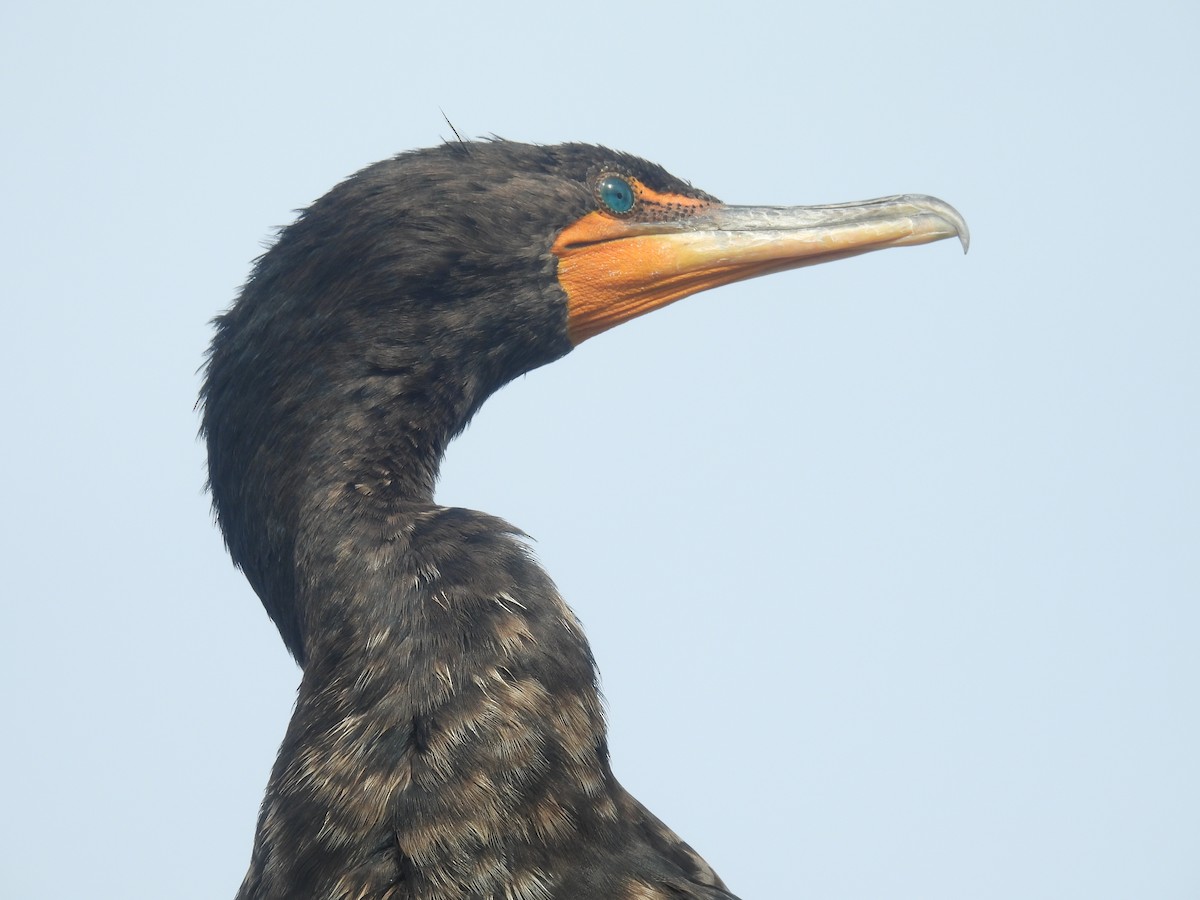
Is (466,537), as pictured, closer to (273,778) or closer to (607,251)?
(273,778)

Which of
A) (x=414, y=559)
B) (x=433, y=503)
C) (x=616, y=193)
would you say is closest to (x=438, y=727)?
(x=414, y=559)

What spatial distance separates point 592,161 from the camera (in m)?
3.87

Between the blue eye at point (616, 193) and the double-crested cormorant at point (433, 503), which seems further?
the blue eye at point (616, 193)

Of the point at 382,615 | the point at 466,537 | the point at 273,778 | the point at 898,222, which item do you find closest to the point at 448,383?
the point at 466,537

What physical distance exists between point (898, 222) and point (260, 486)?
2199mm

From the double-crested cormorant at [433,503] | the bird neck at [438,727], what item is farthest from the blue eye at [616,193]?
the bird neck at [438,727]

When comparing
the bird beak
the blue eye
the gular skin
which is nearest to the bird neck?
the gular skin

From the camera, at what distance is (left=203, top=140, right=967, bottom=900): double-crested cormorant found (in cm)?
280

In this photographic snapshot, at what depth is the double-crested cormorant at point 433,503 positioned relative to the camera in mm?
2803

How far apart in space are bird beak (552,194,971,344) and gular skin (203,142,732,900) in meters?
0.10

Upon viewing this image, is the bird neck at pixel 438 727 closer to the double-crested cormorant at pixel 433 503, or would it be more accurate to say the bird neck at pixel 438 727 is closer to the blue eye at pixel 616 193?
the double-crested cormorant at pixel 433 503

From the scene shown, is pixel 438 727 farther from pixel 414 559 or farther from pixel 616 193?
pixel 616 193

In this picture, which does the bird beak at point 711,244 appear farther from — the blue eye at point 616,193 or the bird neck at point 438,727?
the bird neck at point 438,727

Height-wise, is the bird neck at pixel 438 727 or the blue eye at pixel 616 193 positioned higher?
the blue eye at pixel 616 193
